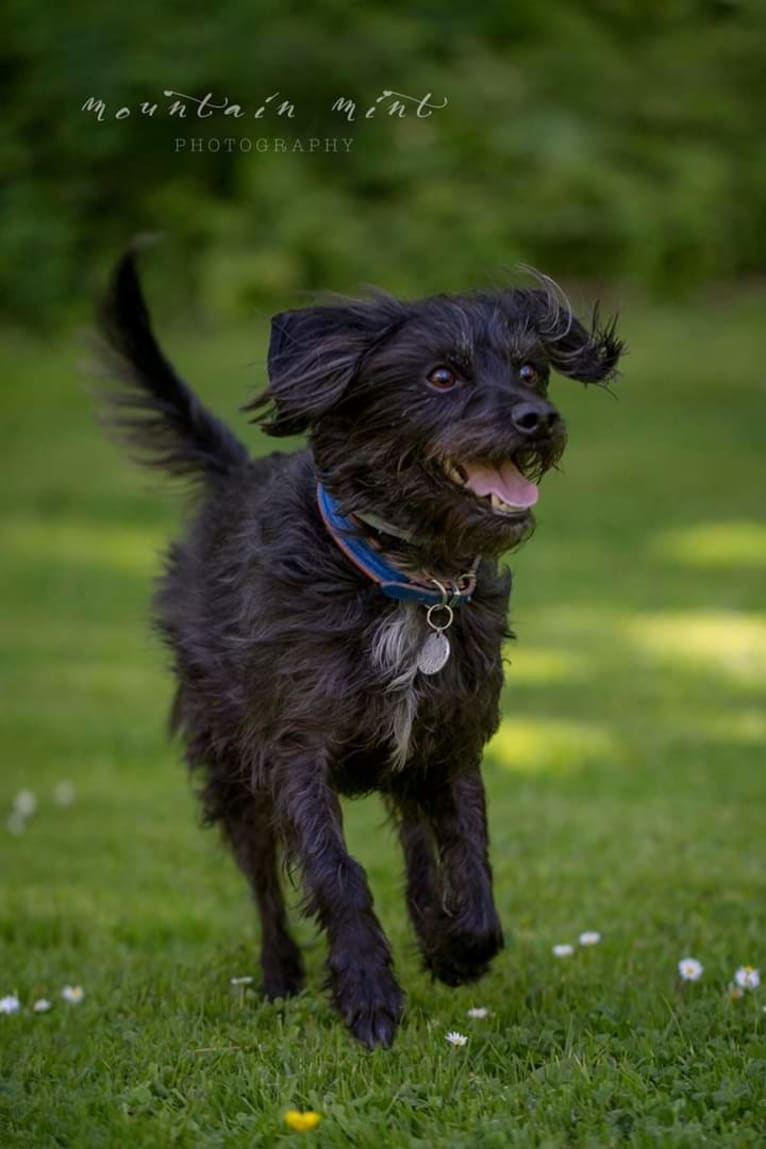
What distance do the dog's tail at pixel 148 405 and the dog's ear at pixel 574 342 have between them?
5.09 ft

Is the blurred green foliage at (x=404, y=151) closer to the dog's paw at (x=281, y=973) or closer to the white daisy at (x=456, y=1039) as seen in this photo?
the dog's paw at (x=281, y=973)

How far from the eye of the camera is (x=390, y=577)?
4676mm

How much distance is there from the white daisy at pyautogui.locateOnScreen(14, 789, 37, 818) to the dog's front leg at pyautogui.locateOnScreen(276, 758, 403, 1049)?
12.9 ft

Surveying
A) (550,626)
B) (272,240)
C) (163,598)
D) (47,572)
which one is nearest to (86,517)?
(47,572)

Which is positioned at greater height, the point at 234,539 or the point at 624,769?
the point at 234,539

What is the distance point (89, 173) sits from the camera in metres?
23.8

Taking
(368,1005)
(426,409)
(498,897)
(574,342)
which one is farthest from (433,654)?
(498,897)

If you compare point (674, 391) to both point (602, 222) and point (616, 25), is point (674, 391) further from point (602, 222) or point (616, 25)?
point (616, 25)

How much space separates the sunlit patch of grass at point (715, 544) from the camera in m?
15.5

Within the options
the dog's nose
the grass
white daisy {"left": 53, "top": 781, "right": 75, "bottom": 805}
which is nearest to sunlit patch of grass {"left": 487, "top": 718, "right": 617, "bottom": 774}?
the grass

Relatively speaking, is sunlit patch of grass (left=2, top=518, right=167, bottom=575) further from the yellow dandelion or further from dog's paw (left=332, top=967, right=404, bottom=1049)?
the yellow dandelion

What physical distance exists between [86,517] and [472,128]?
327 inches

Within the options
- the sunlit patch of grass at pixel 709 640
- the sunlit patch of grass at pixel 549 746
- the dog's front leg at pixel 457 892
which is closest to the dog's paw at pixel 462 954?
the dog's front leg at pixel 457 892

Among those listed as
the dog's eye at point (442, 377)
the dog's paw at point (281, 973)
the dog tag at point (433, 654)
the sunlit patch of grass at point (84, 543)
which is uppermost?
the dog's eye at point (442, 377)
